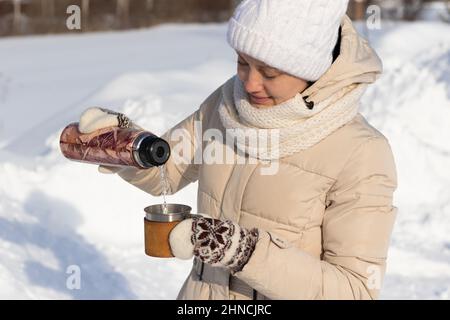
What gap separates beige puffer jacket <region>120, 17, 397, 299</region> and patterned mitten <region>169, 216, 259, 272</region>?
4 cm

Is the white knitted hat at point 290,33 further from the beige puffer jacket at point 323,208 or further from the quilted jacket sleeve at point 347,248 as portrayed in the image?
the quilted jacket sleeve at point 347,248

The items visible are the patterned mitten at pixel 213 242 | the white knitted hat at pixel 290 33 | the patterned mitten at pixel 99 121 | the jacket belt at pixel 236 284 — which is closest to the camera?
the patterned mitten at pixel 213 242

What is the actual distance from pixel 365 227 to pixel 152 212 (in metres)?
0.61

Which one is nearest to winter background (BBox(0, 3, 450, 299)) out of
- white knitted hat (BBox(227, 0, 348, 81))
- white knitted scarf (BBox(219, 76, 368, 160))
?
white knitted scarf (BBox(219, 76, 368, 160))

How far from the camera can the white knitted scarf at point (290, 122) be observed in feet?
7.70

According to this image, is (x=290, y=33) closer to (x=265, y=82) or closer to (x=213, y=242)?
(x=265, y=82)

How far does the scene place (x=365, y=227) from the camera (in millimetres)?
2271

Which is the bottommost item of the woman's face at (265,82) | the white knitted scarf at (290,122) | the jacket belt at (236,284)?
the jacket belt at (236,284)

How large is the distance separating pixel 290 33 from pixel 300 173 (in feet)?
1.35

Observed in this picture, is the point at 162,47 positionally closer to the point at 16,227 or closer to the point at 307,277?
the point at 16,227

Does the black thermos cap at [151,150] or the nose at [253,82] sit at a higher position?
the nose at [253,82]

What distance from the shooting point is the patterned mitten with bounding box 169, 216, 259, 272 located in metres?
2.17

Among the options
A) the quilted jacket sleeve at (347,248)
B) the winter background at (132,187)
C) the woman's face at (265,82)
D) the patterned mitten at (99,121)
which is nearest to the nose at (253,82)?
the woman's face at (265,82)

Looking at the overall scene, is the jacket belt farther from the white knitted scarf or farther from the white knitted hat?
the white knitted hat
